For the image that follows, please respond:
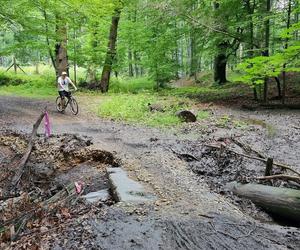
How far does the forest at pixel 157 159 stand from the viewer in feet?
17.2

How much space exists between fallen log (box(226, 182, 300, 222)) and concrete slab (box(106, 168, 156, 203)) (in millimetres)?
1780

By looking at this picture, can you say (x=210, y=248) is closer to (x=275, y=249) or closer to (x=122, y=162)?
(x=275, y=249)

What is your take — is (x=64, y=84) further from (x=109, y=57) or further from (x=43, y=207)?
(x=43, y=207)

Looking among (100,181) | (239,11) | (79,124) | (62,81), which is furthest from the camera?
(239,11)

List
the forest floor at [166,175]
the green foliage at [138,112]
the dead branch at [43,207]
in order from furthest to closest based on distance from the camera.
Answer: the green foliage at [138,112] → the dead branch at [43,207] → the forest floor at [166,175]

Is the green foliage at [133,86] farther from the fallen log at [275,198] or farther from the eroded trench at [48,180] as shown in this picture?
the fallen log at [275,198]

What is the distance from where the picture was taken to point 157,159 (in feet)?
29.7

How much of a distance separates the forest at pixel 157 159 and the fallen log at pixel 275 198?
0.02m

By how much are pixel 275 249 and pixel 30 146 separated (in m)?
7.28

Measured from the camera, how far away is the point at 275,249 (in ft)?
15.2

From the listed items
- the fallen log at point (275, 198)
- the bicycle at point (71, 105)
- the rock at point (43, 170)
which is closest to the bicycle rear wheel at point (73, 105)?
the bicycle at point (71, 105)

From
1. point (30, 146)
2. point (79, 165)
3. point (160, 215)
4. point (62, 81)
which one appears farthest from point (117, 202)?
point (62, 81)

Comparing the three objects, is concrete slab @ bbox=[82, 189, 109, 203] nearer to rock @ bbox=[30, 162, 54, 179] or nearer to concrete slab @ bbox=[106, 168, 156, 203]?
concrete slab @ bbox=[106, 168, 156, 203]

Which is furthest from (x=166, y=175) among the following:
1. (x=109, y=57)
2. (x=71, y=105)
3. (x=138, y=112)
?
(x=109, y=57)
